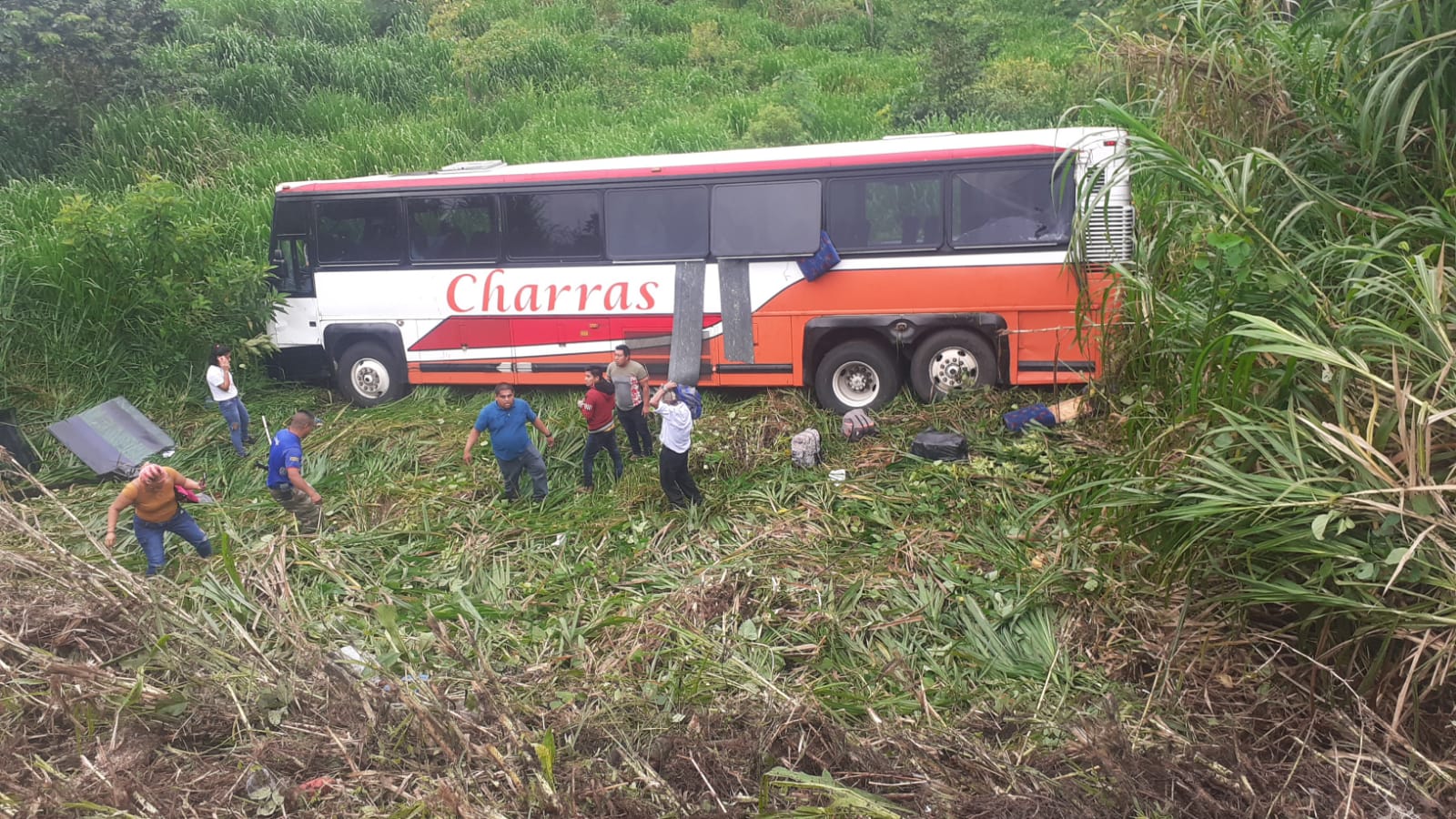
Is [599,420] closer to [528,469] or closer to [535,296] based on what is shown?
[528,469]

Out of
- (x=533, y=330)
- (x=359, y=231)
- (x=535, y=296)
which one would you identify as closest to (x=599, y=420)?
(x=533, y=330)

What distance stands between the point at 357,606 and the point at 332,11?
20409 millimetres

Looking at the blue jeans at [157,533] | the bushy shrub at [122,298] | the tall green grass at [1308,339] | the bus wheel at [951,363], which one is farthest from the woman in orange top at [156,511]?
the bus wheel at [951,363]

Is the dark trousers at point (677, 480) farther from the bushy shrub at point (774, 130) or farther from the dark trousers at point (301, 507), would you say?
the bushy shrub at point (774, 130)

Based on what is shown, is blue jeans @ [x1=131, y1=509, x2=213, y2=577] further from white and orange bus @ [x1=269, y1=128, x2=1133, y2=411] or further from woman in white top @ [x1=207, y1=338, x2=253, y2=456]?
white and orange bus @ [x1=269, y1=128, x2=1133, y2=411]

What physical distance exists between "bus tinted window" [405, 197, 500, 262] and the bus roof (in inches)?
7.2

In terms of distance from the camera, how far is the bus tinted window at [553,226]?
9.49m

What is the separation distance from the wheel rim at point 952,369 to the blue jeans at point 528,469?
3.58 m

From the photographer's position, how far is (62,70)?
610 inches

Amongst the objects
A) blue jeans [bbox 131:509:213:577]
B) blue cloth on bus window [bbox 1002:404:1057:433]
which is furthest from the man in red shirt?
blue cloth on bus window [bbox 1002:404:1057:433]

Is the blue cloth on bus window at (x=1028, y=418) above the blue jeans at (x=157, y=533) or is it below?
above

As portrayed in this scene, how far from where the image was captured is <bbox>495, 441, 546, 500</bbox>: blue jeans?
7496mm

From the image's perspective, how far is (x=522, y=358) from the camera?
9.79 m

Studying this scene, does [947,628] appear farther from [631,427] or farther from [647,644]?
[631,427]
